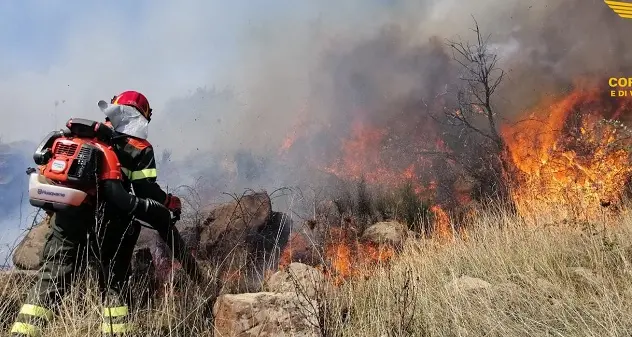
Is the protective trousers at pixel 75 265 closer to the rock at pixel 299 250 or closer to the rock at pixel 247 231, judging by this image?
the rock at pixel 247 231

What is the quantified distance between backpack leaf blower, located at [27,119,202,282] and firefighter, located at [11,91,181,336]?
5.3 inches

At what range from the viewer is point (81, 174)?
2799mm

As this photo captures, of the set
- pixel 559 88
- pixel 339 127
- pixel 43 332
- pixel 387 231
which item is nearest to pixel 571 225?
pixel 387 231

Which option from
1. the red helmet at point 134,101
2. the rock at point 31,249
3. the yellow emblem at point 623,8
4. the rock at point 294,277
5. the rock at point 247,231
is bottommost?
the rock at point 294,277

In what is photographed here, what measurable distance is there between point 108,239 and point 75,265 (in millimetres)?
294

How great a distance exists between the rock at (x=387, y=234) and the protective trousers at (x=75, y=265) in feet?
16.7

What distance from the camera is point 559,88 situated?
1805cm

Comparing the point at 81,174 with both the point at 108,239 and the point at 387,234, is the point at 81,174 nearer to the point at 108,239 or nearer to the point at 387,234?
the point at 108,239

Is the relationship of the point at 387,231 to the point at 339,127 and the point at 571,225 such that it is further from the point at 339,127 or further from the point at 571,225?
the point at 339,127

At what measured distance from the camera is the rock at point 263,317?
2.68 metres

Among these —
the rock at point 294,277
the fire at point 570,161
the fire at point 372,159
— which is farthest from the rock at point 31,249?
the fire at point 372,159

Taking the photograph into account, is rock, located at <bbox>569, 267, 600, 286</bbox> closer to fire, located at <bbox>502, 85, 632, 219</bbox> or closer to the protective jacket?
fire, located at <bbox>502, 85, 632, 219</bbox>

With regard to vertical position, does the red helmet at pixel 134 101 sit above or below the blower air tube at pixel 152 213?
above

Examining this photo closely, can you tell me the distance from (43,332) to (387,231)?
6.17m
